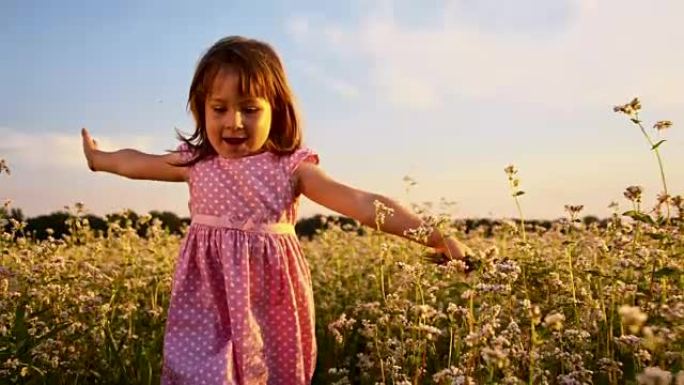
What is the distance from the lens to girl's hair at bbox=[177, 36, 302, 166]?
4.39m

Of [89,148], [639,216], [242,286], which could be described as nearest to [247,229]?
[242,286]

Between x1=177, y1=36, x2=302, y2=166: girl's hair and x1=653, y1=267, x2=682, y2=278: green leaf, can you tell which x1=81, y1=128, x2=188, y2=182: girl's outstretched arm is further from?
x1=653, y1=267, x2=682, y2=278: green leaf

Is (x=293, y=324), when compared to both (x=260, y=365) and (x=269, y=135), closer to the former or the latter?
(x=260, y=365)

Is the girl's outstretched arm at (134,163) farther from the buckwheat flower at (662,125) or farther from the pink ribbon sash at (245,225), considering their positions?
the buckwheat flower at (662,125)

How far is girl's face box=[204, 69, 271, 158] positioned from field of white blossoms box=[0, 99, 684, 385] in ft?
2.34

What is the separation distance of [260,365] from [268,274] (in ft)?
1.41

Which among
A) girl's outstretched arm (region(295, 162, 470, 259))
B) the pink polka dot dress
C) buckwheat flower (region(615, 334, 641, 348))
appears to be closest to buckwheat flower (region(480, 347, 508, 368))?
buckwheat flower (region(615, 334, 641, 348))

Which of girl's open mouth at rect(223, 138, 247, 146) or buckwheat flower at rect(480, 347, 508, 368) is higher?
girl's open mouth at rect(223, 138, 247, 146)

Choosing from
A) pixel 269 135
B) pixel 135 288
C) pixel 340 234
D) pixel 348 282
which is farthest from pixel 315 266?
pixel 269 135

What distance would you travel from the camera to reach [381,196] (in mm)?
4426

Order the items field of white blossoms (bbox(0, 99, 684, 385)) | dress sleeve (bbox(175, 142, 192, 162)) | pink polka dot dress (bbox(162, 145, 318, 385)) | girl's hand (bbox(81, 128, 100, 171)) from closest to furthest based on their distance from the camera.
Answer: field of white blossoms (bbox(0, 99, 684, 385)), pink polka dot dress (bbox(162, 145, 318, 385)), dress sleeve (bbox(175, 142, 192, 162)), girl's hand (bbox(81, 128, 100, 171))

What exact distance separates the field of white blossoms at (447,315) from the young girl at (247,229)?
291mm

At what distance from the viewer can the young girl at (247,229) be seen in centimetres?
432

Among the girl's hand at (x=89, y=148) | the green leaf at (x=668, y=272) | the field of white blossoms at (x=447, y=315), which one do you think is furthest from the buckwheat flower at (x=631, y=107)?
the girl's hand at (x=89, y=148)
